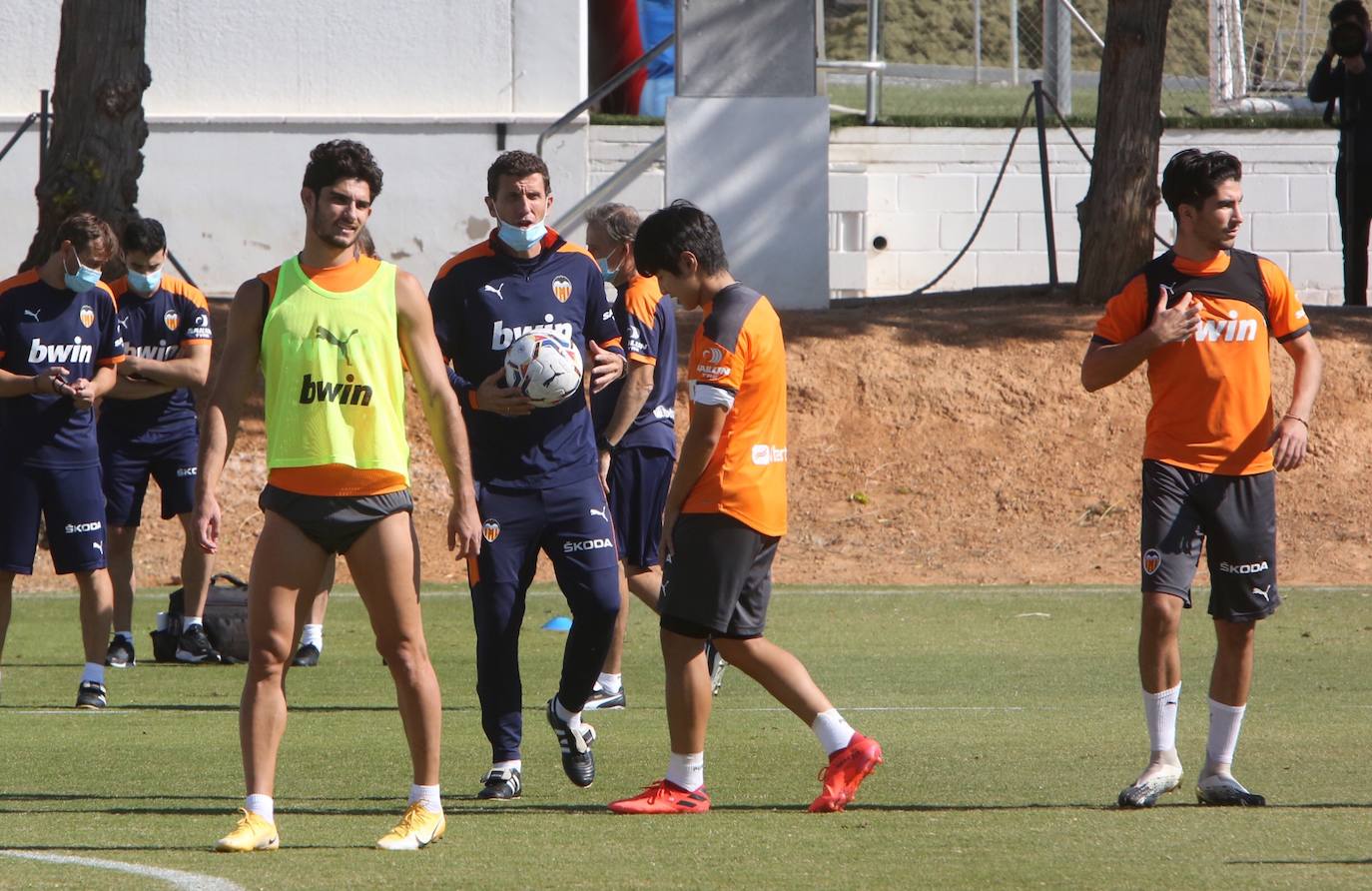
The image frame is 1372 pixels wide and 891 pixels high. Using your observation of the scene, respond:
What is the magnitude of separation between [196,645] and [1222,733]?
20.8 ft

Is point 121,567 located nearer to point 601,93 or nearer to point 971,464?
point 971,464

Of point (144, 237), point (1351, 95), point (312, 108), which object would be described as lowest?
A: point (144, 237)

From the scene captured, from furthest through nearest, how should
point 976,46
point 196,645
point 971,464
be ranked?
point 976,46
point 971,464
point 196,645

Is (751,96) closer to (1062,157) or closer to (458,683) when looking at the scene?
(1062,157)

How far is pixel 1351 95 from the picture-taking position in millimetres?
18516

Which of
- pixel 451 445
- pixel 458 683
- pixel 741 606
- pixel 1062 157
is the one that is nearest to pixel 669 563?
pixel 741 606

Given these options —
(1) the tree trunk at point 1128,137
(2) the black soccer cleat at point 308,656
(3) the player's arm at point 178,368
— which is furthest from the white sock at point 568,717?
(1) the tree trunk at point 1128,137

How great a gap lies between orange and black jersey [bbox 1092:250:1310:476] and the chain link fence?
53.0 feet

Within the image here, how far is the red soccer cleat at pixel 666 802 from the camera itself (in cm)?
647

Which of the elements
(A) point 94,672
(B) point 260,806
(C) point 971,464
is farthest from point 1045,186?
(B) point 260,806

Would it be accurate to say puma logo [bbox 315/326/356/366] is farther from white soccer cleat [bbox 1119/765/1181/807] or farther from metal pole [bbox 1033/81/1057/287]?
metal pole [bbox 1033/81/1057/287]

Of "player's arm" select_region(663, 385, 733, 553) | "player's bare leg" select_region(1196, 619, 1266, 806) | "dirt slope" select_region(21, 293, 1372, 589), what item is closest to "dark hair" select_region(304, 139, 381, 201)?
"player's arm" select_region(663, 385, 733, 553)

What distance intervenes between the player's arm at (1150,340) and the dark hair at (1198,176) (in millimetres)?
339

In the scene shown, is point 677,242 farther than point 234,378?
Yes
